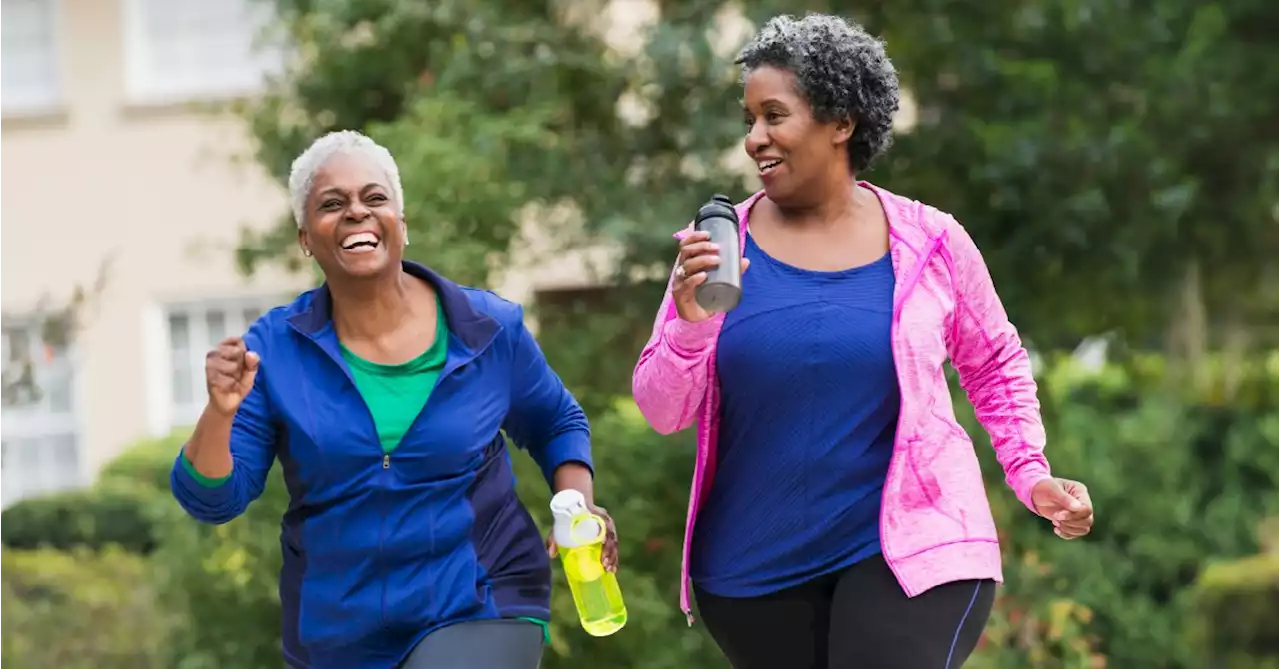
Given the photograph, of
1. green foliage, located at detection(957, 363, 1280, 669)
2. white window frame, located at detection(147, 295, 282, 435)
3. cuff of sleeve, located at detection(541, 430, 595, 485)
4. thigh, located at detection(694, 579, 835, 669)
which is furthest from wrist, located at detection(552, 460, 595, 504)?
white window frame, located at detection(147, 295, 282, 435)

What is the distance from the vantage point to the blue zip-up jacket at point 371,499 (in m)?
4.11

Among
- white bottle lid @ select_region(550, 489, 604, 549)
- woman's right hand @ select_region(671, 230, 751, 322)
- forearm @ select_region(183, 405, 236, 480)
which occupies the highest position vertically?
woman's right hand @ select_region(671, 230, 751, 322)

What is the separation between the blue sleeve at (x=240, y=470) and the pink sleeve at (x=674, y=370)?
0.80 m

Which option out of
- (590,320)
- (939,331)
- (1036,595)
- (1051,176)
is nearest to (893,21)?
(1051,176)

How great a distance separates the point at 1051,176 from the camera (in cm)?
792

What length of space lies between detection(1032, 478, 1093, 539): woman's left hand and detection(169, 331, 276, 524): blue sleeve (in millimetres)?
1640

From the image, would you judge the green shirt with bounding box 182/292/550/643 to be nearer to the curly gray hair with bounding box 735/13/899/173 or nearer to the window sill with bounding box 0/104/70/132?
the curly gray hair with bounding box 735/13/899/173

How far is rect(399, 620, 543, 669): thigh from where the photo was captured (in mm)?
4086

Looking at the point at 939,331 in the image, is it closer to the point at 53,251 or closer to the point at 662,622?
the point at 662,622

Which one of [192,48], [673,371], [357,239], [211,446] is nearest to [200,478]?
[211,446]

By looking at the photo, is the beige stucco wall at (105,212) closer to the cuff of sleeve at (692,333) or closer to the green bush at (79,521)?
the green bush at (79,521)

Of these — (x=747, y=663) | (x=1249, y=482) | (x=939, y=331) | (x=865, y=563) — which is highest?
(x=939, y=331)

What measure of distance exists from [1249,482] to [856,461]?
846cm

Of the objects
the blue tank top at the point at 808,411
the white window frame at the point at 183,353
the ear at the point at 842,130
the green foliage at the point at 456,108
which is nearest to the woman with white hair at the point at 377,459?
the blue tank top at the point at 808,411
